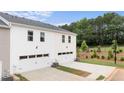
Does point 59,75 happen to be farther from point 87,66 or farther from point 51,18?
point 51,18

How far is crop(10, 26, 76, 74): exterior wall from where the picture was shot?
9.59 m

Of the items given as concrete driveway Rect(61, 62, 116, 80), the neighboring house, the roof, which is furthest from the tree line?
the roof

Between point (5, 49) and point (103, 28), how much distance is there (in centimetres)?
400

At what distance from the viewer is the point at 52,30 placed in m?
10.6

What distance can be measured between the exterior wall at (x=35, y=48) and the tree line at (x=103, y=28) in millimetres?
822

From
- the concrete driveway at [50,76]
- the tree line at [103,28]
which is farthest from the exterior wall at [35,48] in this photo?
the tree line at [103,28]

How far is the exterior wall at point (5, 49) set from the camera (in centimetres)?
927

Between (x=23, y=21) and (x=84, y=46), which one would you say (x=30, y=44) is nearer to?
(x=23, y=21)

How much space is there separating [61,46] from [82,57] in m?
1.66

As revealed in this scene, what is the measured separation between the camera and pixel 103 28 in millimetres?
9336

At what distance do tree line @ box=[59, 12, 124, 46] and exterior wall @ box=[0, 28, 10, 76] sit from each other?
285 cm

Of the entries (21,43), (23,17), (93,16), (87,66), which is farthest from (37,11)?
(87,66)

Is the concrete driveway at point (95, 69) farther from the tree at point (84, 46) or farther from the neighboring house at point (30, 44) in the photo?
the tree at point (84, 46)

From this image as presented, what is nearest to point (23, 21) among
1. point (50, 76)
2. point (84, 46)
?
point (50, 76)
